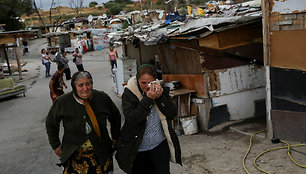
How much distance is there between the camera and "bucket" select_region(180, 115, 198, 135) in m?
6.88

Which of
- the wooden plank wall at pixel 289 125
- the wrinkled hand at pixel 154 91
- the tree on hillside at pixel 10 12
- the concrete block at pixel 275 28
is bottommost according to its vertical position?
the wooden plank wall at pixel 289 125

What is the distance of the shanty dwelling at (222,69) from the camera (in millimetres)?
6508

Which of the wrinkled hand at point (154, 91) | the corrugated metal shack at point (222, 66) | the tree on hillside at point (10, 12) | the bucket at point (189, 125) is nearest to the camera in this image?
the wrinkled hand at point (154, 91)

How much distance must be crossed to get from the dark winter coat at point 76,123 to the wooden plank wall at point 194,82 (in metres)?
4.07

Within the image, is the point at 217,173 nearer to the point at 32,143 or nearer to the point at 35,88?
the point at 32,143

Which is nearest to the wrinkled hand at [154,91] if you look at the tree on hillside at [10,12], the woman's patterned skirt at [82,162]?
the woman's patterned skirt at [82,162]

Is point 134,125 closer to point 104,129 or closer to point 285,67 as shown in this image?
point 104,129

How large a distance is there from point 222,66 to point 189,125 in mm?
1592

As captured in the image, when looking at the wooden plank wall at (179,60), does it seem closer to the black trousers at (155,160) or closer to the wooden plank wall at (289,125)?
the wooden plank wall at (289,125)

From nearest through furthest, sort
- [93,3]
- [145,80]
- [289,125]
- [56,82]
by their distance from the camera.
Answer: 1. [145,80]
2. [289,125]
3. [56,82]
4. [93,3]

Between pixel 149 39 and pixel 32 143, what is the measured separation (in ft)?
12.6

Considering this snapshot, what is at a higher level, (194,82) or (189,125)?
(194,82)

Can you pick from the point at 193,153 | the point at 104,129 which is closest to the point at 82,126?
the point at 104,129

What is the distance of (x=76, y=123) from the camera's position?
9.57ft
